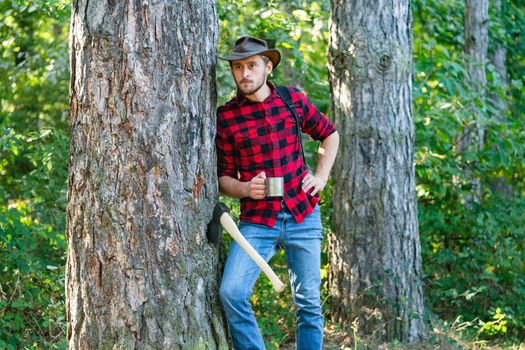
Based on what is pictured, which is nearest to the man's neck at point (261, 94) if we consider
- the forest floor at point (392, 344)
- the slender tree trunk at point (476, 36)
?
the forest floor at point (392, 344)

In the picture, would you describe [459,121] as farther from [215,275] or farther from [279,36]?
[215,275]

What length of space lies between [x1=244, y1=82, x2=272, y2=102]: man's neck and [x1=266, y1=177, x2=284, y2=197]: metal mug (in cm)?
50

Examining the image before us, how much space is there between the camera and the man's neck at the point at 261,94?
4.38 m

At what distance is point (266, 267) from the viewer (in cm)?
401

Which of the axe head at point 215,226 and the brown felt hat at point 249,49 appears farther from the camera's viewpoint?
the brown felt hat at point 249,49

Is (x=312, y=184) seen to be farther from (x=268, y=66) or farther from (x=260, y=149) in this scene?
(x=268, y=66)

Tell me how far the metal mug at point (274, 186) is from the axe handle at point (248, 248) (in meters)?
0.33

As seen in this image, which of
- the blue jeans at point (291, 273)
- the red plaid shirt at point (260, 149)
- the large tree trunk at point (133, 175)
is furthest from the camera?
the red plaid shirt at point (260, 149)

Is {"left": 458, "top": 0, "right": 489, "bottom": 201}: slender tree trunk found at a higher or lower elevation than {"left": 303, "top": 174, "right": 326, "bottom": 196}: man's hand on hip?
higher

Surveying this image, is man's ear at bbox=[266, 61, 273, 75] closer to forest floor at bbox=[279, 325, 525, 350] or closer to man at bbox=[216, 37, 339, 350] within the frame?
man at bbox=[216, 37, 339, 350]

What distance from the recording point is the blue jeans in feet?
13.5

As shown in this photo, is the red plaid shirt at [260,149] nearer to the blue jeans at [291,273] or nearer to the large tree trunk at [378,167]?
the blue jeans at [291,273]

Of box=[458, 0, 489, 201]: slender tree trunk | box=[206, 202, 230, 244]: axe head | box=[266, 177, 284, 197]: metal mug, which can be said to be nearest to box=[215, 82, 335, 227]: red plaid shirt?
box=[266, 177, 284, 197]: metal mug

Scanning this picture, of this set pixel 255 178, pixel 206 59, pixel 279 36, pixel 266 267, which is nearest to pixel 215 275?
pixel 266 267
